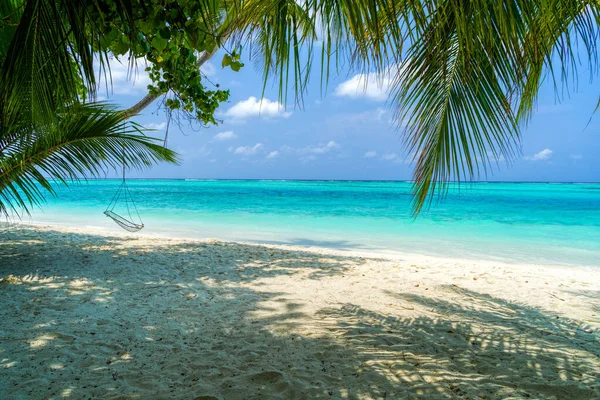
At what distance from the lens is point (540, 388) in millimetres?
1812

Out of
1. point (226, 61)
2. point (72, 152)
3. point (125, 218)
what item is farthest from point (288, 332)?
point (125, 218)

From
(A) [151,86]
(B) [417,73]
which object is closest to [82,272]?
(A) [151,86]

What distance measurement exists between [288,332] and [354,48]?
175cm

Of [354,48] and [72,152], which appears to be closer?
[354,48]

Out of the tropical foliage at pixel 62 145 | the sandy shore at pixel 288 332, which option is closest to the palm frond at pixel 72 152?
the tropical foliage at pixel 62 145

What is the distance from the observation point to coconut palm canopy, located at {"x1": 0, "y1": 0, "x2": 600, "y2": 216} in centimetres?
128

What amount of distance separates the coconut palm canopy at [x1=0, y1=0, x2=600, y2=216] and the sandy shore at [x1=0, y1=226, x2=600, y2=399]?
1.00 metres

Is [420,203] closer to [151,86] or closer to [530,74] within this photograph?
[530,74]

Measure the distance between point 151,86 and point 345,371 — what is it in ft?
9.54

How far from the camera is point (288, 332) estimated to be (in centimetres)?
246

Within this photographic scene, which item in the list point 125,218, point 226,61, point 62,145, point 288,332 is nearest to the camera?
point 226,61

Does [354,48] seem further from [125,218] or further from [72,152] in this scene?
[125,218]

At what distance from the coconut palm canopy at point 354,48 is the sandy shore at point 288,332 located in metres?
1.00

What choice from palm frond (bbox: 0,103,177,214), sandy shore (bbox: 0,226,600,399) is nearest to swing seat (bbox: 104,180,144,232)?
palm frond (bbox: 0,103,177,214)
